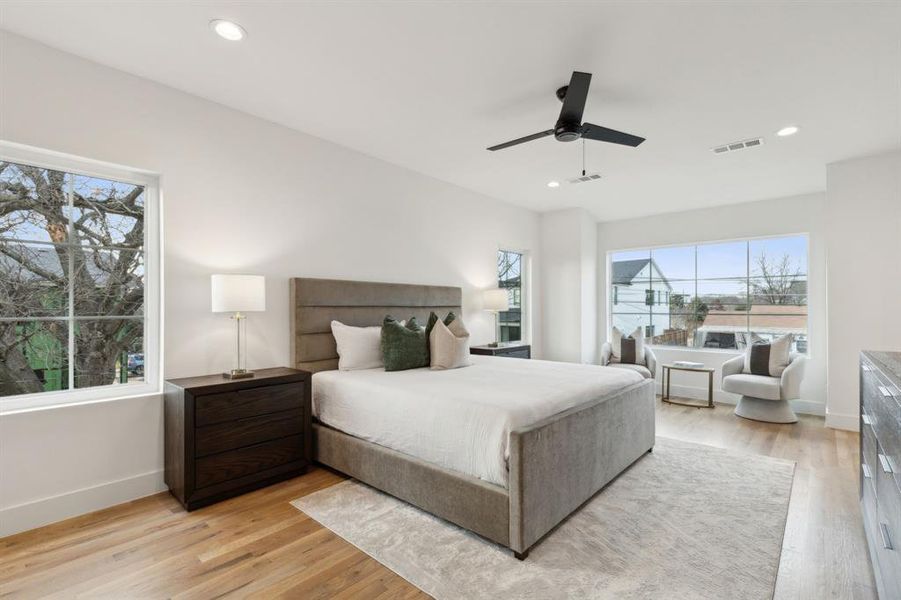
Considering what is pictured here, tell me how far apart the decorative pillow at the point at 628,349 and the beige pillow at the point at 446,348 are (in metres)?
2.96

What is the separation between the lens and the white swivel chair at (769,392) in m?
4.59

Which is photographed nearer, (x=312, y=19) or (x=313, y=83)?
(x=312, y=19)

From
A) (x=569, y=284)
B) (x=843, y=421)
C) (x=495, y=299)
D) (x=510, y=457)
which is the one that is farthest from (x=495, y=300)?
(x=843, y=421)

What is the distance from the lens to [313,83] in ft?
9.46

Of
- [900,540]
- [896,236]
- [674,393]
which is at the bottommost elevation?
[674,393]

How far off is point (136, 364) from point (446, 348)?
87.4 inches

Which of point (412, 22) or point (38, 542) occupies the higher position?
point (412, 22)

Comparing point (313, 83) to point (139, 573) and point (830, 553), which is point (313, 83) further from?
point (830, 553)

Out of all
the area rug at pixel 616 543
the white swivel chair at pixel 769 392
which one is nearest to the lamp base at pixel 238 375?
the area rug at pixel 616 543

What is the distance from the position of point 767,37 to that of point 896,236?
3.14 metres

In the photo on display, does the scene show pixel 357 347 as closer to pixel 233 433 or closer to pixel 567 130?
pixel 233 433

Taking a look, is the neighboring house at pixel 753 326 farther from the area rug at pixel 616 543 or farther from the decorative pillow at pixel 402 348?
the decorative pillow at pixel 402 348

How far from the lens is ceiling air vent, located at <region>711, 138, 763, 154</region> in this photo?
3.72 metres

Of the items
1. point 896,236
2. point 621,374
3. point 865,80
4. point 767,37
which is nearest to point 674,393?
point 896,236
